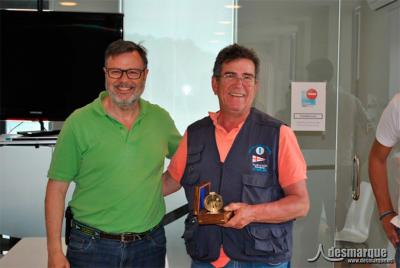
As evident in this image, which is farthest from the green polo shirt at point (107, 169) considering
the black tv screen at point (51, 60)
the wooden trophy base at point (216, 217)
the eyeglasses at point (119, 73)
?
the black tv screen at point (51, 60)

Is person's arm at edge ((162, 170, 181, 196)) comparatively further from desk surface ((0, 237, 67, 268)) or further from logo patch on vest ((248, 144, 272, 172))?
desk surface ((0, 237, 67, 268))

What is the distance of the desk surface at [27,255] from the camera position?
8.50 ft

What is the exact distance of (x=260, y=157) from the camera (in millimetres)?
1772

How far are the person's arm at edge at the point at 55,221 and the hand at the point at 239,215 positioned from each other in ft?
2.34

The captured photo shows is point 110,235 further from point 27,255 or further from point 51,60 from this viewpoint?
point 51,60

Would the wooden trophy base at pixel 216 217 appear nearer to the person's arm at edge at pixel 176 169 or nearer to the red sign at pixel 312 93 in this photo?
the person's arm at edge at pixel 176 169

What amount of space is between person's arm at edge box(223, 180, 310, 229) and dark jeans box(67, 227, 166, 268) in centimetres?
50

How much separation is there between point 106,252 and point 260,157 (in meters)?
0.72

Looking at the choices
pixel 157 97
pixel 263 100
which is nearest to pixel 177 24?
pixel 157 97

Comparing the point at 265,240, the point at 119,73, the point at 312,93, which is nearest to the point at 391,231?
the point at 265,240

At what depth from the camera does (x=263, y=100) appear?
3.70m

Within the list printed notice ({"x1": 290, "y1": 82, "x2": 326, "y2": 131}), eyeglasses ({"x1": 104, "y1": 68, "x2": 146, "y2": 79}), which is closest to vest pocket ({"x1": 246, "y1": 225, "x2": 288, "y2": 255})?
eyeglasses ({"x1": 104, "y1": 68, "x2": 146, "y2": 79})

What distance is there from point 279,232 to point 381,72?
218cm

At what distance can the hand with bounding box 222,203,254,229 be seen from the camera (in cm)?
167
